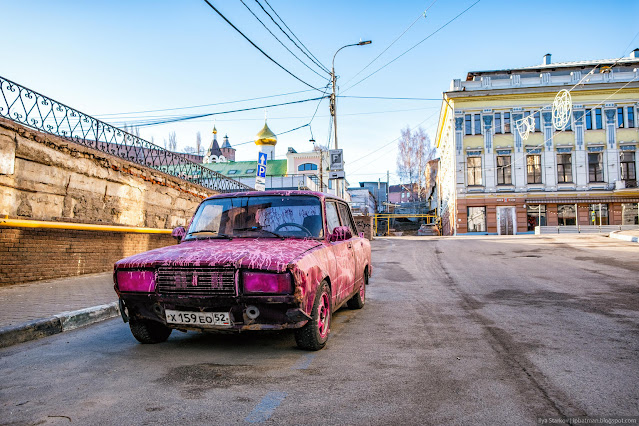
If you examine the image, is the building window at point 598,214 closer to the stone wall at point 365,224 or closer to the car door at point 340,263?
the stone wall at point 365,224

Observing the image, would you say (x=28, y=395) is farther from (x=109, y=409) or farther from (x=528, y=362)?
(x=528, y=362)

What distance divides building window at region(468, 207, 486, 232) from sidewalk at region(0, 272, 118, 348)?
32.0 m

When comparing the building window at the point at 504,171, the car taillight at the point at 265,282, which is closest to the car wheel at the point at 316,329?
the car taillight at the point at 265,282

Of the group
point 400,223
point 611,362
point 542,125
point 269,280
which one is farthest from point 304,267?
point 400,223

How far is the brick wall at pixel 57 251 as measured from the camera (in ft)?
23.6

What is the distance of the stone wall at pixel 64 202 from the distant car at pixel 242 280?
417cm

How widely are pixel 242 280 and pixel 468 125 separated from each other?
3631 centimetres

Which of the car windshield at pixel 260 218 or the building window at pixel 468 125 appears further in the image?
the building window at pixel 468 125

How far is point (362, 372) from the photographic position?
3381 millimetres

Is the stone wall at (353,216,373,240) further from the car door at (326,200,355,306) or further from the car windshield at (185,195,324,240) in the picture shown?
the car windshield at (185,195,324,240)

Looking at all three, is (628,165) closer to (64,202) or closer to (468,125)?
(468,125)

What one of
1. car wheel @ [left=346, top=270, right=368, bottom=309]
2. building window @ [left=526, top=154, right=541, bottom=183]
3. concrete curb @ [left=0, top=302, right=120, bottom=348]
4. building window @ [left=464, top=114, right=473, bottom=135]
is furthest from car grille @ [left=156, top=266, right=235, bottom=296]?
building window @ [left=526, top=154, right=541, bottom=183]

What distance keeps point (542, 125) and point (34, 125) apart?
37086 millimetres

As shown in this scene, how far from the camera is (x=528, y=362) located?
3.58 m
